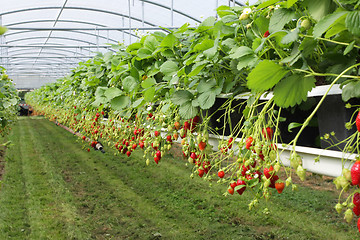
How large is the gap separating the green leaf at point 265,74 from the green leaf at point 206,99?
0.53 meters

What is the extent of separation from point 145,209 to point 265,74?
4.02m

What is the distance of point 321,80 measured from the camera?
49.0 inches

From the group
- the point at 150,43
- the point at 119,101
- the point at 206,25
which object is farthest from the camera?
the point at 119,101

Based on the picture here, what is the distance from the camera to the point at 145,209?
4.66 meters

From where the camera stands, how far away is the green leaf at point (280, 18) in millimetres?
1000

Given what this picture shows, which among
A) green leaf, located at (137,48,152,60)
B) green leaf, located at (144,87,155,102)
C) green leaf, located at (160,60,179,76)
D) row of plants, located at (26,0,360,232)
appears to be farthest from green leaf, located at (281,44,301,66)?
green leaf, located at (137,48,152,60)

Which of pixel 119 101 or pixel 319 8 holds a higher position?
pixel 319 8

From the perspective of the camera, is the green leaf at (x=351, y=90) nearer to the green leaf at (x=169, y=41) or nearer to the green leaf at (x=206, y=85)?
the green leaf at (x=206, y=85)

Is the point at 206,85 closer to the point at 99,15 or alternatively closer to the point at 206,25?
the point at 206,25

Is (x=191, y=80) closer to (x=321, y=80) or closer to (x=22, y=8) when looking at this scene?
(x=321, y=80)

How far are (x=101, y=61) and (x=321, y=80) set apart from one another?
2.58 metres

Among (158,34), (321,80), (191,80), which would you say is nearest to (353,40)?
(321,80)

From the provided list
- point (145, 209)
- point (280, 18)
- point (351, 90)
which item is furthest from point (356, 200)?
point (145, 209)

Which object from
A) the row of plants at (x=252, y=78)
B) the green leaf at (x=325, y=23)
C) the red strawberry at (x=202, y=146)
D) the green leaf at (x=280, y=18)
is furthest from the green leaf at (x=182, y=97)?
the green leaf at (x=325, y=23)
